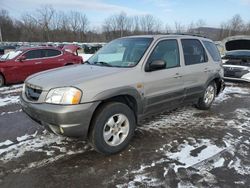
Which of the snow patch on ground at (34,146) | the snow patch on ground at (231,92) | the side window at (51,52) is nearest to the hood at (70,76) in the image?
the snow patch on ground at (34,146)

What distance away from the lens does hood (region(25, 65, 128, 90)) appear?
11.8 ft

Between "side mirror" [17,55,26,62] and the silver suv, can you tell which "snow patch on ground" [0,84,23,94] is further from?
the silver suv

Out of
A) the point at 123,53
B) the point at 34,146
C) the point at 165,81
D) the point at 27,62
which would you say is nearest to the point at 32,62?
the point at 27,62

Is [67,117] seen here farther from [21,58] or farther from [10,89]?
[21,58]

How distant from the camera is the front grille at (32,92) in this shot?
3750 millimetres

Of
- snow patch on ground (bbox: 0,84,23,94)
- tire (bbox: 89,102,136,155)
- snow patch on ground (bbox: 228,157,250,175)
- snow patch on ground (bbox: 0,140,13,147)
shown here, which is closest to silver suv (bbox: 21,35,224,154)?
tire (bbox: 89,102,136,155)

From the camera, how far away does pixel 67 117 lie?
336 centimetres

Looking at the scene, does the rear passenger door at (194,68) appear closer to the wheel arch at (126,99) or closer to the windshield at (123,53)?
the windshield at (123,53)

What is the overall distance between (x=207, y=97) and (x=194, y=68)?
4.29ft

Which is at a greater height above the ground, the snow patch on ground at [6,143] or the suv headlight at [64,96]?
the suv headlight at [64,96]

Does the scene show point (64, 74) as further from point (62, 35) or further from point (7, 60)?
point (62, 35)

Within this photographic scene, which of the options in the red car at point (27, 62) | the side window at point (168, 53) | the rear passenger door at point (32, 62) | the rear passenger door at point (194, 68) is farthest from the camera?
the rear passenger door at point (32, 62)

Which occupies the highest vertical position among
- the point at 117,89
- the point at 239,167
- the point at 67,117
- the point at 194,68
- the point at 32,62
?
the point at 194,68

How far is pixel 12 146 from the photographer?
13.7 feet
